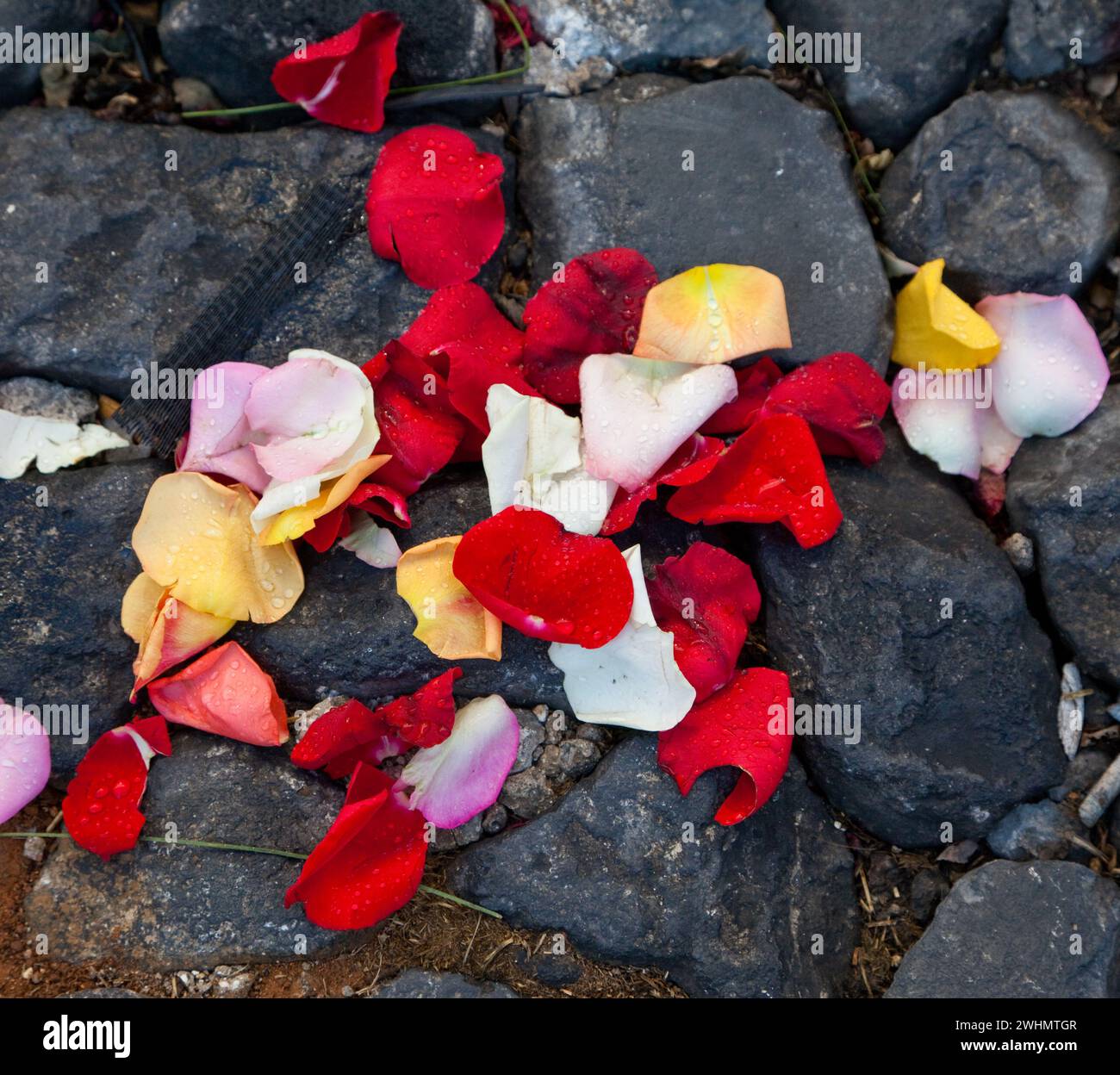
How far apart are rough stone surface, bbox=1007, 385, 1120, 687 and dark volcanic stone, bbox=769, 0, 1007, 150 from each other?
95 centimetres

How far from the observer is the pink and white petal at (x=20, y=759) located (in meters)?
2.42

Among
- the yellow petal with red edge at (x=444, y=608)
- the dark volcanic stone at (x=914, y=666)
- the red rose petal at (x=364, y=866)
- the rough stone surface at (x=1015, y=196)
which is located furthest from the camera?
the rough stone surface at (x=1015, y=196)

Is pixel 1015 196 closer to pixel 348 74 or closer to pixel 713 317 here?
pixel 713 317

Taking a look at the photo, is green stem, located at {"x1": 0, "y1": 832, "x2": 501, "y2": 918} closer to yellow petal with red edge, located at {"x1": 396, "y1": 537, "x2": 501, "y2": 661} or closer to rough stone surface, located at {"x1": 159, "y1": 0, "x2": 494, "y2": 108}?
yellow petal with red edge, located at {"x1": 396, "y1": 537, "x2": 501, "y2": 661}

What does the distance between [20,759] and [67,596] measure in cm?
38

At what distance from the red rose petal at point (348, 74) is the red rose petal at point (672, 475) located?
3.79 ft

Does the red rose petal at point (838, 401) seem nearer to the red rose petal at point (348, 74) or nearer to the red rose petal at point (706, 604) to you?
the red rose petal at point (706, 604)

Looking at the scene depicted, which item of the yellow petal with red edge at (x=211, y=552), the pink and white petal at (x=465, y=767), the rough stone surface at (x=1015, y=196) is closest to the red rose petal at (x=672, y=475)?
the pink and white petal at (x=465, y=767)

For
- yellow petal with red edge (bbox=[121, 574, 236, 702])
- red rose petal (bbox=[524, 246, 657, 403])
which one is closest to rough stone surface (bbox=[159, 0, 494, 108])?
red rose petal (bbox=[524, 246, 657, 403])

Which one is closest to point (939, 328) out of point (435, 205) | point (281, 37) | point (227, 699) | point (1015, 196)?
point (1015, 196)

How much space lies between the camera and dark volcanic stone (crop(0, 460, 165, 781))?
98.4 inches

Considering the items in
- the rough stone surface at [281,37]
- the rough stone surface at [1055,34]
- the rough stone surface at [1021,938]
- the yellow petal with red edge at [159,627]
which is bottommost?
the rough stone surface at [1021,938]

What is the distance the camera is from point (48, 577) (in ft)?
8.27

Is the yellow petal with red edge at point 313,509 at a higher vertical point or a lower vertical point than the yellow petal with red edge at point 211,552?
higher
